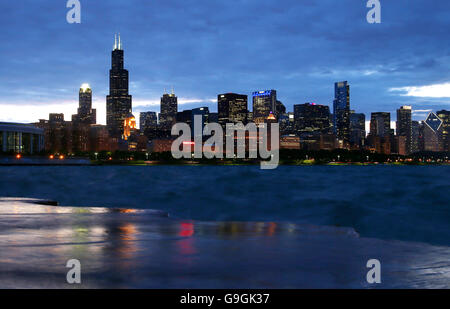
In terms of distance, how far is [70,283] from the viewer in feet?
22.7

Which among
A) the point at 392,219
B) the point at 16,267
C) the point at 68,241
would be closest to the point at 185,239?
the point at 68,241

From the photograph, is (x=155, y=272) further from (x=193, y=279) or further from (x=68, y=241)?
(x=68, y=241)

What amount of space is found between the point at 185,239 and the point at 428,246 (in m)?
6.37

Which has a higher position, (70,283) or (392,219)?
(70,283)

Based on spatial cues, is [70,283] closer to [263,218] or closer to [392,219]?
[263,218]

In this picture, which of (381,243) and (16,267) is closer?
(16,267)

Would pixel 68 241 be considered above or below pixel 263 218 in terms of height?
above
